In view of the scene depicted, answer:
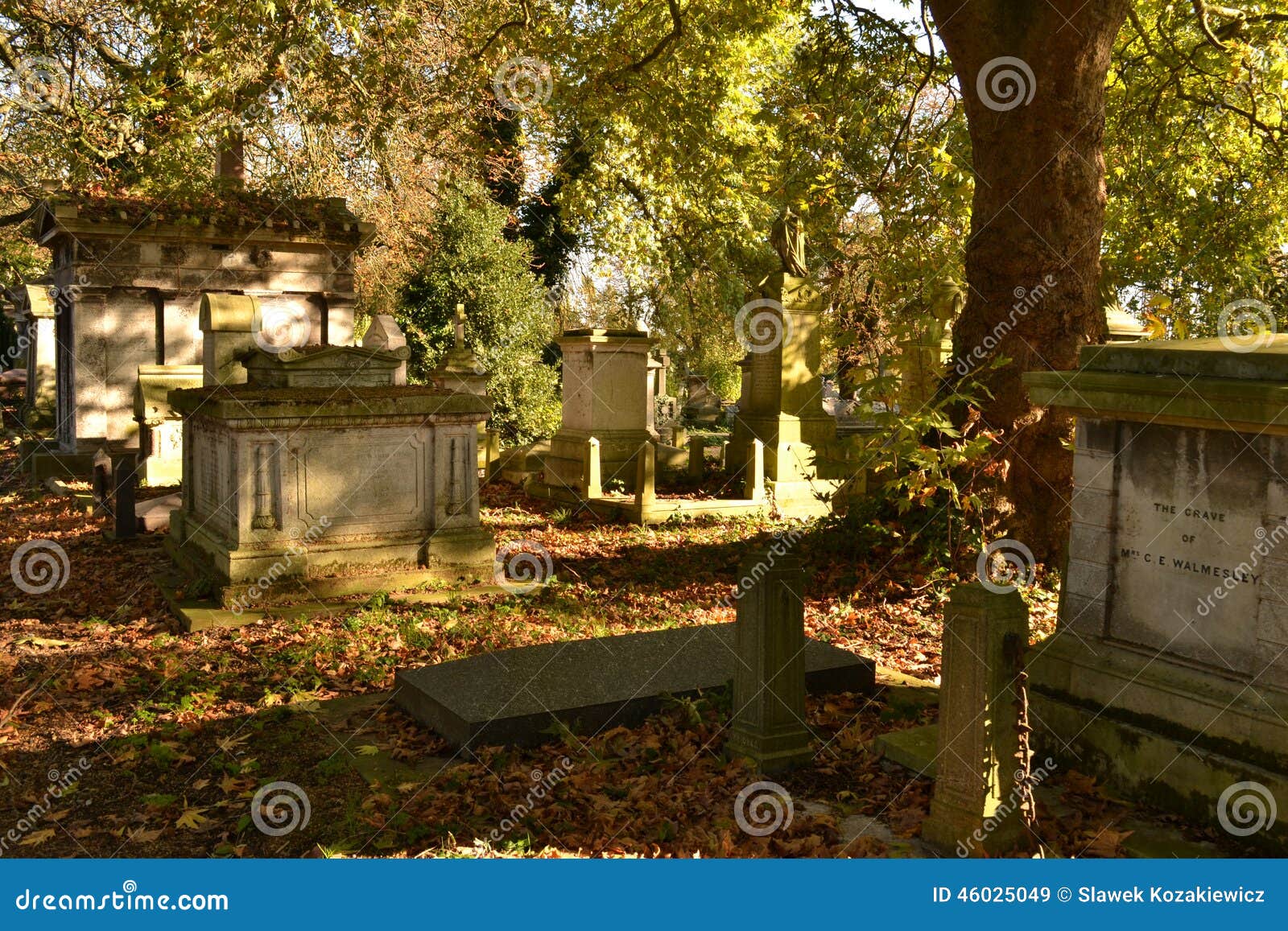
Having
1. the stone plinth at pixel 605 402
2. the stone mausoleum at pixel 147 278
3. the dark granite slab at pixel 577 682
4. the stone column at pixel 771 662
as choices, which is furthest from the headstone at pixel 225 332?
the stone column at pixel 771 662

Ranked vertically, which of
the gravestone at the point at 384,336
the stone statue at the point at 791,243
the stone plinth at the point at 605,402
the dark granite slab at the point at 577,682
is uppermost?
the stone statue at the point at 791,243

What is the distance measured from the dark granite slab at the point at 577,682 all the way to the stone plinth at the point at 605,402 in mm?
8733

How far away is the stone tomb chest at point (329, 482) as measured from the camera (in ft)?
31.3

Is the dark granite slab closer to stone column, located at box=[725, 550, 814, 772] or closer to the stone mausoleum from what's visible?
stone column, located at box=[725, 550, 814, 772]

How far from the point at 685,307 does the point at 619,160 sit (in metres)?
10.3

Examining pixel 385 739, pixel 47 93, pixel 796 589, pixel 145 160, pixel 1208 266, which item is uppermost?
pixel 47 93

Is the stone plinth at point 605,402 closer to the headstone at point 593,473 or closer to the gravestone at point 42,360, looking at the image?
the headstone at point 593,473

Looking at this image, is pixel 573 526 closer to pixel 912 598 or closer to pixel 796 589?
pixel 912 598

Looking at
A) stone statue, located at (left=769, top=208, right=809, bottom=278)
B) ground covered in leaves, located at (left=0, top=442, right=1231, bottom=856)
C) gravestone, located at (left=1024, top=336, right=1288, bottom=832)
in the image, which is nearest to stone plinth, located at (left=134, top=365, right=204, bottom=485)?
ground covered in leaves, located at (left=0, top=442, right=1231, bottom=856)

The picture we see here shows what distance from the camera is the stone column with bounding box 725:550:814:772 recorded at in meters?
5.62

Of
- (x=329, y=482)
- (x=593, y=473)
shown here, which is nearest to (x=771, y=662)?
(x=329, y=482)

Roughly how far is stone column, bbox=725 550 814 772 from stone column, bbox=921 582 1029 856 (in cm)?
108

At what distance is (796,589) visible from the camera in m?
5.66

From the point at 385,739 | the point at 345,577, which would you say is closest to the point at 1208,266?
the point at 345,577
